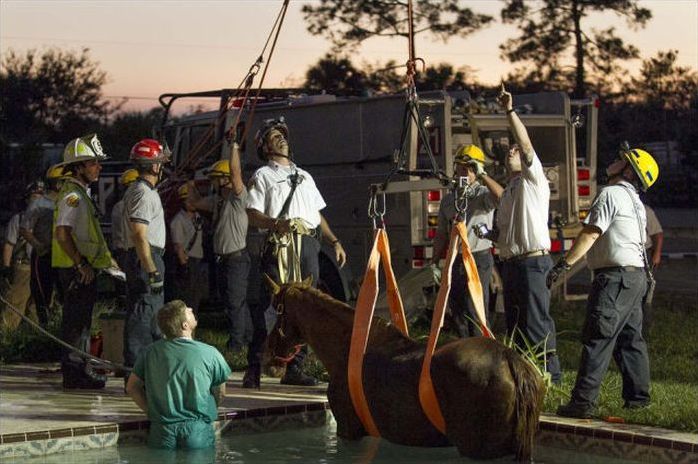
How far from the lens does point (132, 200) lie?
10547mm

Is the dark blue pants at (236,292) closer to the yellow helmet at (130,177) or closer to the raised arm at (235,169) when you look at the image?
the raised arm at (235,169)

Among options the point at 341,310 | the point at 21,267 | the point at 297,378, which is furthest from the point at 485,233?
the point at 21,267

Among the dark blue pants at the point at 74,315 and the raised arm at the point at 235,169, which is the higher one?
the raised arm at the point at 235,169

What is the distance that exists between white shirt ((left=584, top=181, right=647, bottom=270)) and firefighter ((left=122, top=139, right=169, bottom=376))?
3229 millimetres

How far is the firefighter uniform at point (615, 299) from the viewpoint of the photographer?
364 inches

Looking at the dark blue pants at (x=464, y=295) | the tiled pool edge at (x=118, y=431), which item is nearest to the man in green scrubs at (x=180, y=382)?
the tiled pool edge at (x=118, y=431)

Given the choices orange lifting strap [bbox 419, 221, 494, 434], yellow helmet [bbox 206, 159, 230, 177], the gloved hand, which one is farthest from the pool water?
yellow helmet [bbox 206, 159, 230, 177]

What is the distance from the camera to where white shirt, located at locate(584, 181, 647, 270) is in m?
9.27

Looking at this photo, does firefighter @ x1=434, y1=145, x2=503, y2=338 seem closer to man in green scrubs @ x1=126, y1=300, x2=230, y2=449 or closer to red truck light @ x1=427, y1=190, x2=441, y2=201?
red truck light @ x1=427, y1=190, x2=441, y2=201

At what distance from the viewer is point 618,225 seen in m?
9.36

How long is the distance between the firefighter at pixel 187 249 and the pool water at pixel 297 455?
19.0 feet

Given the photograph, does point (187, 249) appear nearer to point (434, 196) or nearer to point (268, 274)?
point (434, 196)

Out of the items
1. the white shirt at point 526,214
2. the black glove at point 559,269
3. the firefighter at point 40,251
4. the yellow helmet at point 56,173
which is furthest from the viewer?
the firefighter at point 40,251

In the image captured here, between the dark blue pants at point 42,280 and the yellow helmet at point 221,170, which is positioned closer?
the yellow helmet at point 221,170
